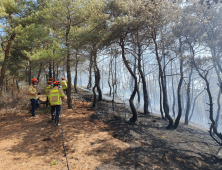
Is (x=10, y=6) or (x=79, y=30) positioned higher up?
(x=10, y=6)

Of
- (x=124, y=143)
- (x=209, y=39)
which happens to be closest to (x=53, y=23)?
(x=124, y=143)

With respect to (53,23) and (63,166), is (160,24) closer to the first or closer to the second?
(53,23)

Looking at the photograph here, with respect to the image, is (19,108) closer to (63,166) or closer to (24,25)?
(24,25)

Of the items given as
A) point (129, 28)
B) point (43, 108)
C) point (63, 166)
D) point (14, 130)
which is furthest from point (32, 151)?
point (129, 28)

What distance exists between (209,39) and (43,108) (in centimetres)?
1469

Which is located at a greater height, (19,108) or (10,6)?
(10,6)

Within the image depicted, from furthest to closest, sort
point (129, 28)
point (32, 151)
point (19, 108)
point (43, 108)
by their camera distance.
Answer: point (43, 108) < point (19, 108) < point (129, 28) < point (32, 151)

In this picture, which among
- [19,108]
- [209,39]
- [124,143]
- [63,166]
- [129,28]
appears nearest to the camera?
[63,166]

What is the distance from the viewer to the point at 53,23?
29.4 feet

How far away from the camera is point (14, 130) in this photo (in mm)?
6070

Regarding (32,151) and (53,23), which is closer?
(32,151)

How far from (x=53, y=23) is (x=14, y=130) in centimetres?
685

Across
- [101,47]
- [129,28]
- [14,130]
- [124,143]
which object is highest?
[129,28]

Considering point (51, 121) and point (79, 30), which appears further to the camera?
point (79, 30)
